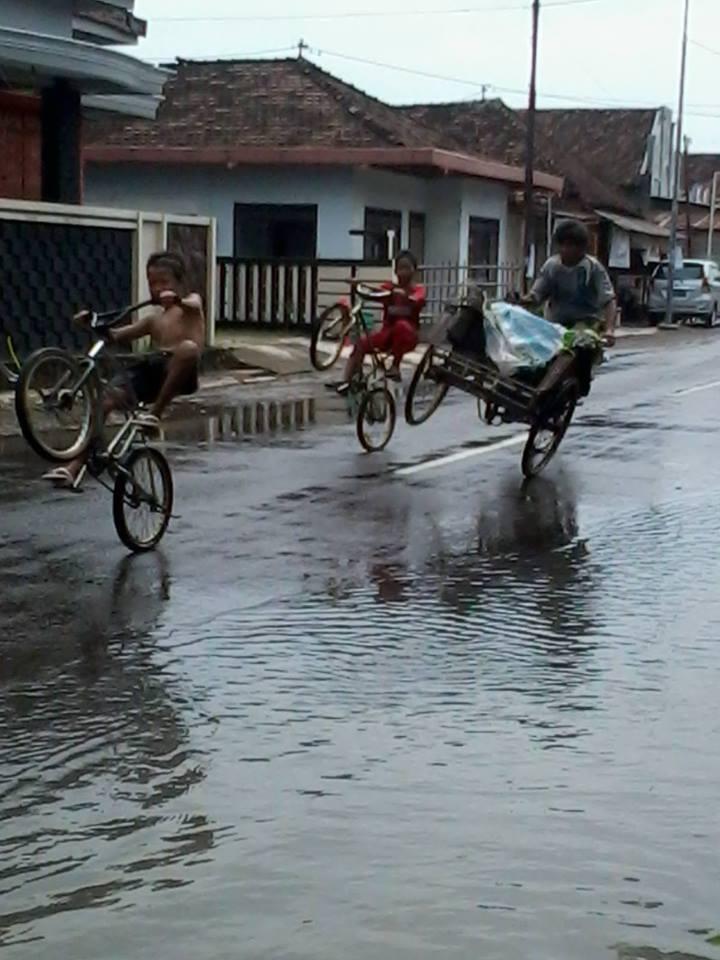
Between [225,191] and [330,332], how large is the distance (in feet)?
44.1

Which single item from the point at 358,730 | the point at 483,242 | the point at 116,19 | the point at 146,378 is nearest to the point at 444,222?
the point at 483,242

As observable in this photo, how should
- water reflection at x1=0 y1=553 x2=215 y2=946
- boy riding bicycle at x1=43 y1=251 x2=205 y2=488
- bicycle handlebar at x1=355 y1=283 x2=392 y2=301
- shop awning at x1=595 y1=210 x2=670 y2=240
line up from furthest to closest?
1. shop awning at x1=595 y1=210 x2=670 y2=240
2. bicycle handlebar at x1=355 y1=283 x2=392 y2=301
3. boy riding bicycle at x1=43 y1=251 x2=205 y2=488
4. water reflection at x1=0 y1=553 x2=215 y2=946

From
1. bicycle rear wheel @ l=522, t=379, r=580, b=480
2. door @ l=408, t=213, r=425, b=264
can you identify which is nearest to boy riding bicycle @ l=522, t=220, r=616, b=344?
bicycle rear wheel @ l=522, t=379, r=580, b=480

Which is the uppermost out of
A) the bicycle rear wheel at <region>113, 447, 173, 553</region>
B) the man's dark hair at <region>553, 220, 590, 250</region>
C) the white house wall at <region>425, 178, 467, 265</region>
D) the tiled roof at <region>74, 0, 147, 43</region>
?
the tiled roof at <region>74, 0, 147, 43</region>

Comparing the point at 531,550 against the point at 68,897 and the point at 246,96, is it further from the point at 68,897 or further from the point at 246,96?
the point at 246,96

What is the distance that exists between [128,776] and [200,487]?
5.92m

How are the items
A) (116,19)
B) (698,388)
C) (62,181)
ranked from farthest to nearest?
(116,19)
(698,388)
(62,181)

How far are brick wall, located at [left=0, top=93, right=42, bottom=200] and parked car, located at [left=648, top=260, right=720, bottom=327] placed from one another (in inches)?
987

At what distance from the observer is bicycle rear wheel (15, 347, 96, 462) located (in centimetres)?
928

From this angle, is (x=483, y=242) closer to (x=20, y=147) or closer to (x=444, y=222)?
(x=444, y=222)

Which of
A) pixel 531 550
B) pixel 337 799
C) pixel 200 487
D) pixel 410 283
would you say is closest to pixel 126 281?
pixel 410 283

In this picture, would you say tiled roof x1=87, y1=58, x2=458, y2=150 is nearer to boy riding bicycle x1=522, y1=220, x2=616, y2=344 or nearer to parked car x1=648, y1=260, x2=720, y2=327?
parked car x1=648, y1=260, x2=720, y2=327

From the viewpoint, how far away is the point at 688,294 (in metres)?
44.0

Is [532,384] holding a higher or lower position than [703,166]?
lower
